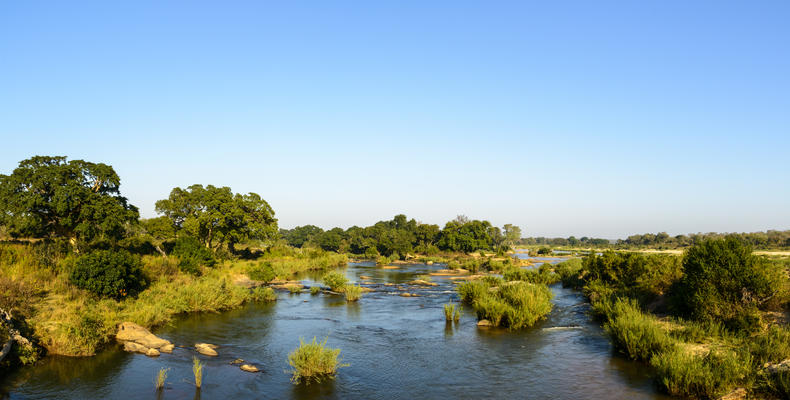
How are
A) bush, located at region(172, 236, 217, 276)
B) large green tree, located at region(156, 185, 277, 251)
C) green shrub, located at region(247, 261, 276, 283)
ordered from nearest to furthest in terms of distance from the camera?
bush, located at region(172, 236, 217, 276) → green shrub, located at region(247, 261, 276, 283) → large green tree, located at region(156, 185, 277, 251)

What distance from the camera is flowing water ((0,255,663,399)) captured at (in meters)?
12.9

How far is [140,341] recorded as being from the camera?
57.1 ft

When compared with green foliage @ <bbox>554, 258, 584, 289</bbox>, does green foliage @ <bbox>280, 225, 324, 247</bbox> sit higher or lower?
higher

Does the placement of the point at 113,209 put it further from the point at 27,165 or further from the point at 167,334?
the point at 167,334

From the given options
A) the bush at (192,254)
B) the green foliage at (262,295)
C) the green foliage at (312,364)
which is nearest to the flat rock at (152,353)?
the green foliage at (312,364)

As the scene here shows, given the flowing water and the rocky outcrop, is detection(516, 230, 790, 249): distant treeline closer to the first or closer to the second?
the flowing water

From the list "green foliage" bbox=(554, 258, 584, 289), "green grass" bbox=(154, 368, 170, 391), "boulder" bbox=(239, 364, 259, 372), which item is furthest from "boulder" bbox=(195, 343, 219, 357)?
"green foliage" bbox=(554, 258, 584, 289)

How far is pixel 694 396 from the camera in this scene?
11.6 m

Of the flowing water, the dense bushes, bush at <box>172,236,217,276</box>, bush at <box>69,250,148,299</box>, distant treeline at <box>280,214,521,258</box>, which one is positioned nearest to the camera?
the flowing water

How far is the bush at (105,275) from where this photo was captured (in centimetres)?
2089

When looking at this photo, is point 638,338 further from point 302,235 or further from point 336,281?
point 302,235

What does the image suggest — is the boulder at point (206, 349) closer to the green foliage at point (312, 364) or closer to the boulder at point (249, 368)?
the boulder at point (249, 368)

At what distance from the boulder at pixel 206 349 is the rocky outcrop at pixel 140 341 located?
1.02 metres

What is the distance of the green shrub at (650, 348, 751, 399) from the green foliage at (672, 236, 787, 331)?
4581mm
